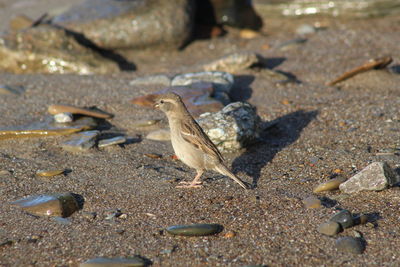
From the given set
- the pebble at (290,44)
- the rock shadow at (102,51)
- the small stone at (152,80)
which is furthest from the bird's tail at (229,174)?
the pebble at (290,44)

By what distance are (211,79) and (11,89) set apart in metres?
2.98

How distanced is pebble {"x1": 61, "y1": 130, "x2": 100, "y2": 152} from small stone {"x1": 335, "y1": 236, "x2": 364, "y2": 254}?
10.5ft

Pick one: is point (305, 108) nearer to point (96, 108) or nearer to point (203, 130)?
point (203, 130)

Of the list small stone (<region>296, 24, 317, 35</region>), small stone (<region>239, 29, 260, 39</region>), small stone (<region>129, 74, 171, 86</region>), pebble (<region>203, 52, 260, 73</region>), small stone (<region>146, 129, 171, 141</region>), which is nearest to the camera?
small stone (<region>146, 129, 171, 141</region>)

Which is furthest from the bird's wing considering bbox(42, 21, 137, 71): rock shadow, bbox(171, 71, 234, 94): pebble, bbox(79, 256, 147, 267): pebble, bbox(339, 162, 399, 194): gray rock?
bbox(42, 21, 137, 71): rock shadow

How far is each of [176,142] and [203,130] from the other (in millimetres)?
781

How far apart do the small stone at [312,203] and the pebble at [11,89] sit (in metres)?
4.92

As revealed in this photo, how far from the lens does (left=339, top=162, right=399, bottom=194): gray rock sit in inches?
213

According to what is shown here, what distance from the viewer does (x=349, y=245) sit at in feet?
14.8

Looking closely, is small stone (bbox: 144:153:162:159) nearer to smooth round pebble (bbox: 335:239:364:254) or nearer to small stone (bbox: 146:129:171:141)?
small stone (bbox: 146:129:171:141)

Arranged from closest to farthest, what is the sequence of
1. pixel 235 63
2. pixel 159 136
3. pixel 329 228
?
1. pixel 329 228
2. pixel 159 136
3. pixel 235 63

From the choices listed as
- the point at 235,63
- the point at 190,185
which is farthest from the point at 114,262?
the point at 235,63

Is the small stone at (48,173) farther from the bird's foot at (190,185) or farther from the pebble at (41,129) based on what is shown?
the bird's foot at (190,185)

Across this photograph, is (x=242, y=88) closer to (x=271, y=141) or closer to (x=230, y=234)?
(x=271, y=141)
